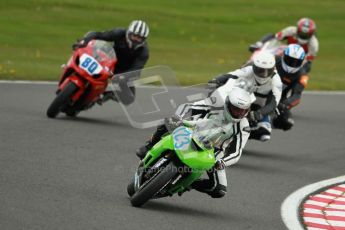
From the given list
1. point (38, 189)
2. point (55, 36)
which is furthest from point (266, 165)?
point (55, 36)

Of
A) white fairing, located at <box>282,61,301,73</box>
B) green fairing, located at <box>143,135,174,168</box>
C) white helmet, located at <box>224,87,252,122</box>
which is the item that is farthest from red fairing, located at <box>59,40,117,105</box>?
white helmet, located at <box>224,87,252,122</box>

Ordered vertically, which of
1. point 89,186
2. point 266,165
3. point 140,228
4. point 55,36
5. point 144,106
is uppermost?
point 140,228

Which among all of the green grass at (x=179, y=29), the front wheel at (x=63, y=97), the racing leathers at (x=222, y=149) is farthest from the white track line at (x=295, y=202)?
the green grass at (x=179, y=29)

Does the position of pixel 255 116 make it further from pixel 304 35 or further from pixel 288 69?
pixel 304 35

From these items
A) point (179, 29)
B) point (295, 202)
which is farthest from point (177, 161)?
point (179, 29)

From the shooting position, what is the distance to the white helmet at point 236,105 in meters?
8.93

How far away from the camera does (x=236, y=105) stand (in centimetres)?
893

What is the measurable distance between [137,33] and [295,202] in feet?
16.8

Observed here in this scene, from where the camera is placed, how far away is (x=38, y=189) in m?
9.30

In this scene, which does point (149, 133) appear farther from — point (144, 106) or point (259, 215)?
point (259, 215)

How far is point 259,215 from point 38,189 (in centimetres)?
218

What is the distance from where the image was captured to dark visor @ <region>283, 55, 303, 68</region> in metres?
13.9

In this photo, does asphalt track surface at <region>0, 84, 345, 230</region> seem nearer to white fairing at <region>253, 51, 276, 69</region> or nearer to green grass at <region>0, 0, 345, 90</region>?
white fairing at <region>253, 51, 276, 69</region>

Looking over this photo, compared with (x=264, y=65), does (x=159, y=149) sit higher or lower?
higher
